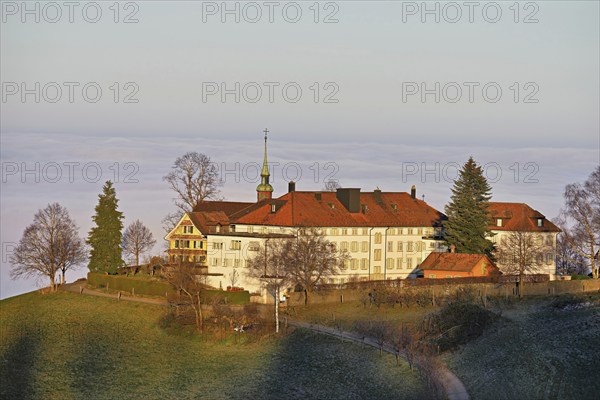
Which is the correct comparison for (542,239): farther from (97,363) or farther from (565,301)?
(97,363)

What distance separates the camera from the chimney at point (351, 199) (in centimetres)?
9319

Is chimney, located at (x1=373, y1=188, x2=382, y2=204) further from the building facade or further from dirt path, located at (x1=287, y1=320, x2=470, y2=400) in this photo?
dirt path, located at (x1=287, y1=320, x2=470, y2=400)

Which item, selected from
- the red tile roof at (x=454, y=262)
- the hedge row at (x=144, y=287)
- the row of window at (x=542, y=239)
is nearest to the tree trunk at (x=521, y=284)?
A: the red tile roof at (x=454, y=262)

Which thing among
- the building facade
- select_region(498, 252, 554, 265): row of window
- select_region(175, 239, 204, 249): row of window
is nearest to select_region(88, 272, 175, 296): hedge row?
select_region(175, 239, 204, 249): row of window

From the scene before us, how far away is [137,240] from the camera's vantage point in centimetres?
10200

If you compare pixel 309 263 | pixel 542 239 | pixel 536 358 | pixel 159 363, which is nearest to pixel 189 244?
pixel 309 263

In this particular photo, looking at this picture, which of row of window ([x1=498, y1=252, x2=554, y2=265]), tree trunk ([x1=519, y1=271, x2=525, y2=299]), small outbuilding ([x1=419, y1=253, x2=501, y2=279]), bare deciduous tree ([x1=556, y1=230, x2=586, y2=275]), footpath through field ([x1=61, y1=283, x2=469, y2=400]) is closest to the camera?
footpath through field ([x1=61, y1=283, x2=469, y2=400])

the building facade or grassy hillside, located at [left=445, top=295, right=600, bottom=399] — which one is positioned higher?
the building facade

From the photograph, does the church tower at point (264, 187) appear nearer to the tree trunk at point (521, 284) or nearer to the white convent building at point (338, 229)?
the white convent building at point (338, 229)

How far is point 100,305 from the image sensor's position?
273ft

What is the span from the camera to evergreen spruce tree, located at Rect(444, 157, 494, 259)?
89.2m

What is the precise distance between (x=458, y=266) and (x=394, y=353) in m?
23.9

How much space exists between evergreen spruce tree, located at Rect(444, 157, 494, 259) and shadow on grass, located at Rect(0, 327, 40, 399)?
113 feet

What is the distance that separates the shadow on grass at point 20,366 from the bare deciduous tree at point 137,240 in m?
24.9
